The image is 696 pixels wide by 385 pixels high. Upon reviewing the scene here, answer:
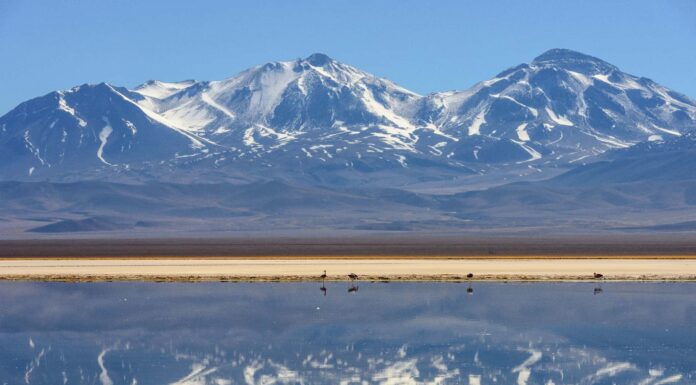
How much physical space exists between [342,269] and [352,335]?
2550cm

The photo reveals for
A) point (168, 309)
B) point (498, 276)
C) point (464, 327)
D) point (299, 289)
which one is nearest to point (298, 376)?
point (464, 327)

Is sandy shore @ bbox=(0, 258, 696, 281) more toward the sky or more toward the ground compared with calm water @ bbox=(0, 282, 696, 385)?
more toward the sky

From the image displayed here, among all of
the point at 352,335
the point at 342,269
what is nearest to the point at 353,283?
the point at 342,269

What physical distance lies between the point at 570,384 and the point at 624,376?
166 centimetres

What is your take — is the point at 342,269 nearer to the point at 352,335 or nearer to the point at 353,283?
the point at 353,283

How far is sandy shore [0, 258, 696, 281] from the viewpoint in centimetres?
5254

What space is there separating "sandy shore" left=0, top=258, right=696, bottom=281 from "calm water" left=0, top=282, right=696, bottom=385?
5.37 metres

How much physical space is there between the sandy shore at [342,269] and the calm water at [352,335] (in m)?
5.37

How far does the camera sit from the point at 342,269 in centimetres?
5812

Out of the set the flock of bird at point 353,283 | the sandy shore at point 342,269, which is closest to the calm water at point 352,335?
the flock of bird at point 353,283

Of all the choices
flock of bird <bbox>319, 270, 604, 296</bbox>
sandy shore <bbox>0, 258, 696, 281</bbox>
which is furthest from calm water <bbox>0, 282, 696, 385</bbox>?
sandy shore <bbox>0, 258, 696, 281</bbox>

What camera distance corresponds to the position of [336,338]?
105ft

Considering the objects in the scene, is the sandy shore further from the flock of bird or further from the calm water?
the calm water

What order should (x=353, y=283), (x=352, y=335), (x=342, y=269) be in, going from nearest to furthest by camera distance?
(x=352, y=335) → (x=353, y=283) → (x=342, y=269)
